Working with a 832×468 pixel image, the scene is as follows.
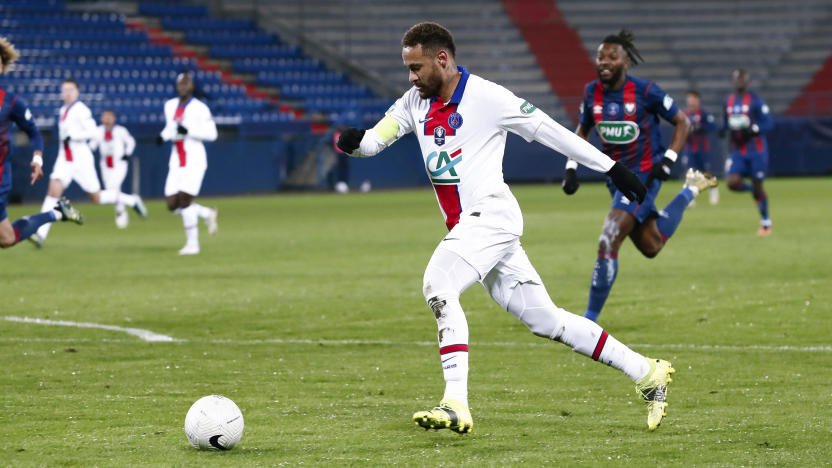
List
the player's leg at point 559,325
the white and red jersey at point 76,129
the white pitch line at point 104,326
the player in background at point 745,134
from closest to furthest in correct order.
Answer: the player's leg at point 559,325 → the white pitch line at point 104,326 → the player in background at point 745,134 → the white and red jersey at point 76,129

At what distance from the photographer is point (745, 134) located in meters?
20.2

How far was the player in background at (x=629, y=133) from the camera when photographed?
9758 mm

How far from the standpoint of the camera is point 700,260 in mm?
14922

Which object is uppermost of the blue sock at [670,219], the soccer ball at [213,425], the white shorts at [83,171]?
the blue sock at [670,219]

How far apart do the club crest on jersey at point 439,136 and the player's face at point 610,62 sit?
390cm

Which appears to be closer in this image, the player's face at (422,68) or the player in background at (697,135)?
the player's face at (422,68)

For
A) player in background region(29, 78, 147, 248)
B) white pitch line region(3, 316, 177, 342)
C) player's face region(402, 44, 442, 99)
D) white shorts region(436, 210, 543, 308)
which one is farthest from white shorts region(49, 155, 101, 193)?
white shorts region(436, 210, 543, 308)

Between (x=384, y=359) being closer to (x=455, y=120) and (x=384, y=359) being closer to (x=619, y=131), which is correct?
(x=455, y=120)

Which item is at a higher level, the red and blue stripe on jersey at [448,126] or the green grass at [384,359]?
the red and blue stripe on jersey at [448,126]

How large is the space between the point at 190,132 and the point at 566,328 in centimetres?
1202

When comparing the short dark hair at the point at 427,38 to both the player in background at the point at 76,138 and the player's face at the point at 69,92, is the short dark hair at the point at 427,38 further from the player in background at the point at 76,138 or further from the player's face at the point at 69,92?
the player's face at the point at 69,92

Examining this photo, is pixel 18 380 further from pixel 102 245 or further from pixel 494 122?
pixel 102 245

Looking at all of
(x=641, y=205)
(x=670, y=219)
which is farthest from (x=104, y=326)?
(x=670, y=219)

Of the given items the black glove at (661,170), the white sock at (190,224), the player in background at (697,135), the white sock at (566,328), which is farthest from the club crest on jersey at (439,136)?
the player in background at (697,135)
